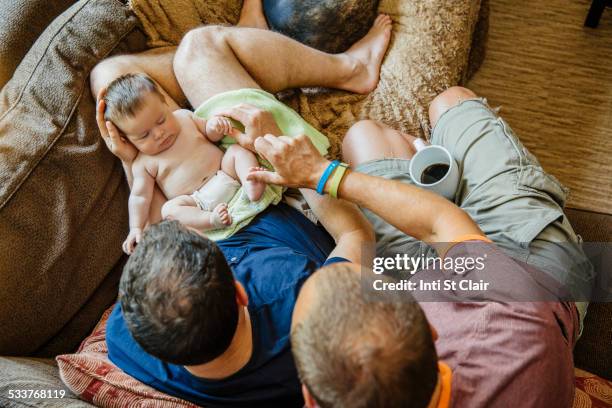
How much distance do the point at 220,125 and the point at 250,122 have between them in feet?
0.26

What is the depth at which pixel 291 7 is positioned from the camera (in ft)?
5.21

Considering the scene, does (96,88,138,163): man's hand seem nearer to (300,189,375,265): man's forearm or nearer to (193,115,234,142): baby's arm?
(193,115,234,142): baby's arm

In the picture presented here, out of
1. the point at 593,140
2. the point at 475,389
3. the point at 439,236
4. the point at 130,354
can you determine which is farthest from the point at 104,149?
the point at 593,140

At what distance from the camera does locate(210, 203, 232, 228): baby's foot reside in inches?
49.3

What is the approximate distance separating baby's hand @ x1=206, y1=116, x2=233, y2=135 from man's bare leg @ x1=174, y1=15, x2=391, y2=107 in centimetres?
12

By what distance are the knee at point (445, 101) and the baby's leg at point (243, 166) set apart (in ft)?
1.81

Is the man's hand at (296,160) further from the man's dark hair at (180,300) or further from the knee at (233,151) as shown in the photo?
A: the man's dark hair at (180,300)

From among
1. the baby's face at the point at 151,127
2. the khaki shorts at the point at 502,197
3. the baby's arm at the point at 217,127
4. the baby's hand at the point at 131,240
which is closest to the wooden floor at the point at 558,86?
the khaki shorts at the point at 502,197

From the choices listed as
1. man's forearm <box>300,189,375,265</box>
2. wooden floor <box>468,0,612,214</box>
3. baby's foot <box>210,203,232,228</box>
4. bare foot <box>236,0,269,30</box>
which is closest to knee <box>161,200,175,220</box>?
baby's foot <box>210,203,232,228</box>

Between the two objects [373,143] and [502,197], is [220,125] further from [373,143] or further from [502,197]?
[502,197]

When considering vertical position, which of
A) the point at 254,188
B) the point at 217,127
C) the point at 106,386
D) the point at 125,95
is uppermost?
the point at 125,95

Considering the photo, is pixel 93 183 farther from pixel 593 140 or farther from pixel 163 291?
pixel 593 140

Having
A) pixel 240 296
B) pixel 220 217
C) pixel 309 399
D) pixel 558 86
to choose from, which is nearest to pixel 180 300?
pixel 240 296

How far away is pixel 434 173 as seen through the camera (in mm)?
1326
